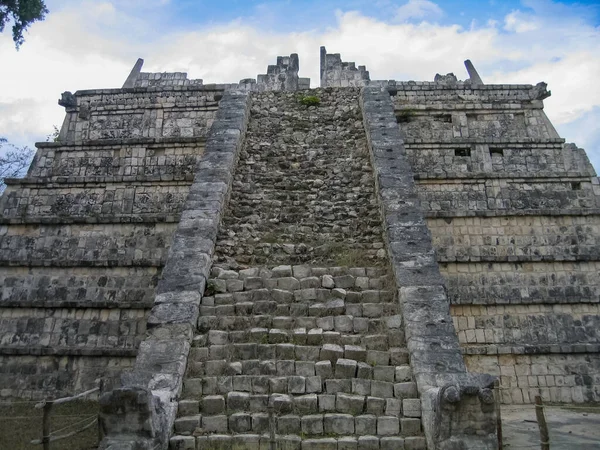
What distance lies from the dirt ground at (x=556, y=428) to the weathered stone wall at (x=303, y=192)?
115 inches

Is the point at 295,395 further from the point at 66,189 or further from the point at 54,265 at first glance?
the point at 66,189

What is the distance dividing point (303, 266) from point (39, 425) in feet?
13.3

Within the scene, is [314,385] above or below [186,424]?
above

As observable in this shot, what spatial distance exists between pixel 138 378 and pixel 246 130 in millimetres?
7132

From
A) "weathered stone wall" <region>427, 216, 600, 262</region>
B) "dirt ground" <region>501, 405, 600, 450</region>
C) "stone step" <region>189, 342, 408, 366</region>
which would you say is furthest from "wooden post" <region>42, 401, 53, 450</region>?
"weathered stone wall" <region>427, 216, 600, 262</region>

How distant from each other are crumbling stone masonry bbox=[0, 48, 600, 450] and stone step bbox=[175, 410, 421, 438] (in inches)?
0.8

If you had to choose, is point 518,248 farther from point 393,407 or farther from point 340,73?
point 340,73

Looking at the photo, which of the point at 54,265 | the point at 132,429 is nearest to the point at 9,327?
the point at 54,265

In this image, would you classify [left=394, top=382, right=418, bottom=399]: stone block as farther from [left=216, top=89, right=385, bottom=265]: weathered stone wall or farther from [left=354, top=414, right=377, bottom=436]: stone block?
[left=216, top=89, right=385, bottom=265]: weathered stone wall

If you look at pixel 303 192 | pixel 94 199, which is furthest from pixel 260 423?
pixel 94 199

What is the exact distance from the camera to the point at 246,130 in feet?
37.8

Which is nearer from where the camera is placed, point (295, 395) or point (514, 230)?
point (295, 395)

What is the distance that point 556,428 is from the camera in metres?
6.60

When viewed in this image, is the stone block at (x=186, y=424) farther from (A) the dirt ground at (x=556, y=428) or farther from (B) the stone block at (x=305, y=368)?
(A) the dirt ground at (x=556, y=428)
